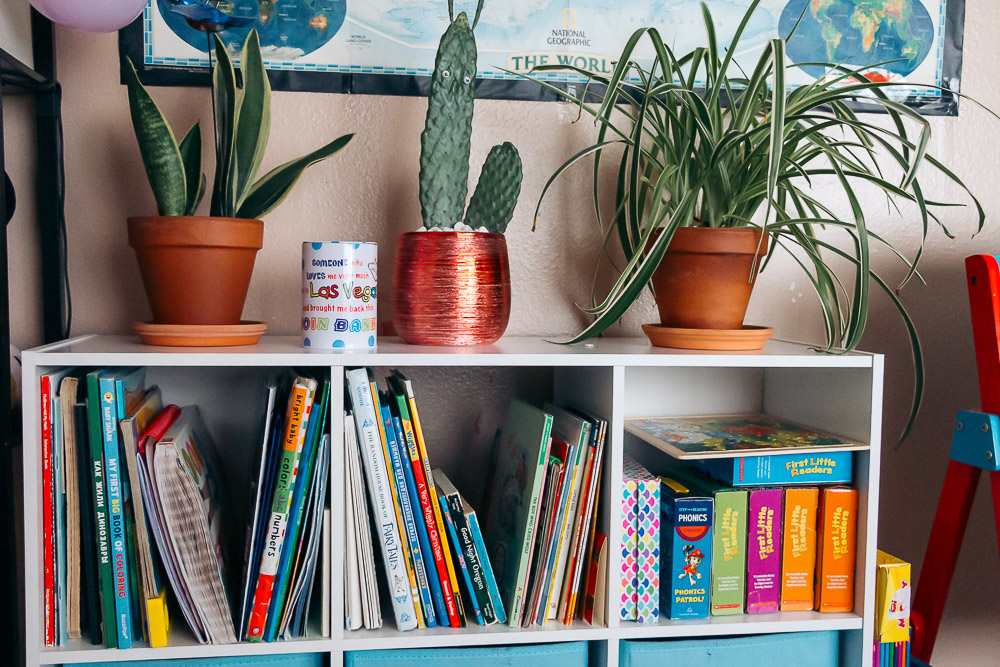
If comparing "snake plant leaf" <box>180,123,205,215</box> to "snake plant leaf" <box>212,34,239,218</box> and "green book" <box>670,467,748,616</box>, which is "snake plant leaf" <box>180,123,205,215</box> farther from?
"green book" <box>670,467,748,616</box>

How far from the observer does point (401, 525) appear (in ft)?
3.35

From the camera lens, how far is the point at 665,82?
3.55 ft

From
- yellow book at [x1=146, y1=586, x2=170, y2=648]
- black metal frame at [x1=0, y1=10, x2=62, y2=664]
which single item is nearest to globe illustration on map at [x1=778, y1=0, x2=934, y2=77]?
black metal frame at [x1=0, y1=10, x2=62, y2=664]

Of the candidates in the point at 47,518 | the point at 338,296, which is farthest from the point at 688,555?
the point at 47,518

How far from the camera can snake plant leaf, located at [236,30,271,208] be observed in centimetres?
106

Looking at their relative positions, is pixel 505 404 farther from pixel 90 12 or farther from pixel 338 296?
pixel 90 12

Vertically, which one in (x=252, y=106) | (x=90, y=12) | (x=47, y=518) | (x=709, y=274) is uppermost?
(x=90, y=12)

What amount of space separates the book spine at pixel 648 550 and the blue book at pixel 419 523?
282mm

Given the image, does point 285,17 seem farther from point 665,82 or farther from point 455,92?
point 665,82

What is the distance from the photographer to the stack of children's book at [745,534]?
1.08m

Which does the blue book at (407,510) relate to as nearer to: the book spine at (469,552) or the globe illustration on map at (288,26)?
the book spine at (469,552)

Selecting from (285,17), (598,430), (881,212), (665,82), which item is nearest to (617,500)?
(598,430)

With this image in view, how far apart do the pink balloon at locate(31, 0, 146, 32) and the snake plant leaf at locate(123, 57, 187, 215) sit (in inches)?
2.0

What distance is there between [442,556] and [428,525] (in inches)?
1.9
